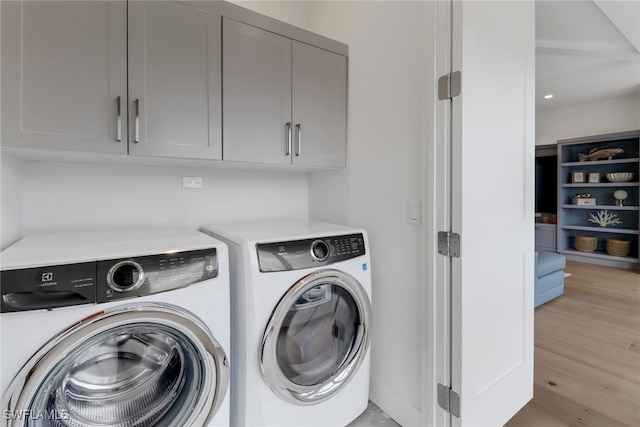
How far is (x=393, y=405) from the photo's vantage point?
1.58 metres

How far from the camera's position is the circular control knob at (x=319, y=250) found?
1334mm

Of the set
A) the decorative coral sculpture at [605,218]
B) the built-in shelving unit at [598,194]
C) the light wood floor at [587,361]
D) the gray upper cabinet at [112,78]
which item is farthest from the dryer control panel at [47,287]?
the decorative coral sculpture at [605,218]

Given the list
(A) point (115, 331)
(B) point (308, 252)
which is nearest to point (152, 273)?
(A) point (115, 331)

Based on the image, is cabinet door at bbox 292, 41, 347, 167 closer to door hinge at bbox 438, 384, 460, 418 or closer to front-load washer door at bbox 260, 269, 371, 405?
front-load washer door at bbox 260, 269, 371, 405

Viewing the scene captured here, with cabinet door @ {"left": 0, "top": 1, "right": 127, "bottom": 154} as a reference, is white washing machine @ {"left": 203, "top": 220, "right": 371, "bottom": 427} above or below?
below

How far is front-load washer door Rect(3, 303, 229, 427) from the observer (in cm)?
85

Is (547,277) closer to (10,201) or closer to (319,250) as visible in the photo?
(319,250)

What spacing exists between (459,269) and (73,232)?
1.80m

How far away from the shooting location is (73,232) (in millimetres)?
1457

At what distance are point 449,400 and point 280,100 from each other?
1.68 metres

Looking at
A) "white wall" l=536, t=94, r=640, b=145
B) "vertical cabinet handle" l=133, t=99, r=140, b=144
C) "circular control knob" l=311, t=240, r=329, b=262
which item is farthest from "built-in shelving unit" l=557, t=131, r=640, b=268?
"vertical cabinet handle" l=133, t=99, r=140, b=144

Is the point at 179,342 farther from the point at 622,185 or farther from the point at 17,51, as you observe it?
the point at 622,185

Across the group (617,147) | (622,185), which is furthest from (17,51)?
(617,147)

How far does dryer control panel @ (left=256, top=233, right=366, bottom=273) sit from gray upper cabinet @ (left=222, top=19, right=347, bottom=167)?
0.55 metres
